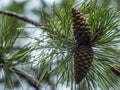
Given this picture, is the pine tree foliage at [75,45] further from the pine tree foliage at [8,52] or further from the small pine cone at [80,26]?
the pine tree foliage at [8,52]

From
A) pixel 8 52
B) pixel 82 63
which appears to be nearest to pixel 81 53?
pixel 82 63

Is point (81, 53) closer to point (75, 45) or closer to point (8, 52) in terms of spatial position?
point (75, 45)

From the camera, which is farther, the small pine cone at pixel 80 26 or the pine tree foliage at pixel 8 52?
the pine tree foliage at pixel 8 52

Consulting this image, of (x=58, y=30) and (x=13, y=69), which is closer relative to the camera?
(x=58, y=30)

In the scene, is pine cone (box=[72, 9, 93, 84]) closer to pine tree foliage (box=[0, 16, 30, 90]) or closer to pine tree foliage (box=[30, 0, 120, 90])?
pine tree foliage (box=[30, 0, 120, 90])

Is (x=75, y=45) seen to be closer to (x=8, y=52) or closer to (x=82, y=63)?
(x=82, y=63)

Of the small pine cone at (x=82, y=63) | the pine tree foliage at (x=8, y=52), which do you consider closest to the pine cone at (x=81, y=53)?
the small pine cone at (x=82, y=63)

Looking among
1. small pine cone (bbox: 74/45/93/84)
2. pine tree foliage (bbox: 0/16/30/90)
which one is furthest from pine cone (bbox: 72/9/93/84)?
pine tree foliage (bbox: 0/16/30/90)

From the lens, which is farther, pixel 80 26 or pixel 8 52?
pixel 8 52

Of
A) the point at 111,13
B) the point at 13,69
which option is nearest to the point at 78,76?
the point at 111,13

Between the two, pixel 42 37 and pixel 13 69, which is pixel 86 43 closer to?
pixel 42 37

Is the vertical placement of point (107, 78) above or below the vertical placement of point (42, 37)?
below
